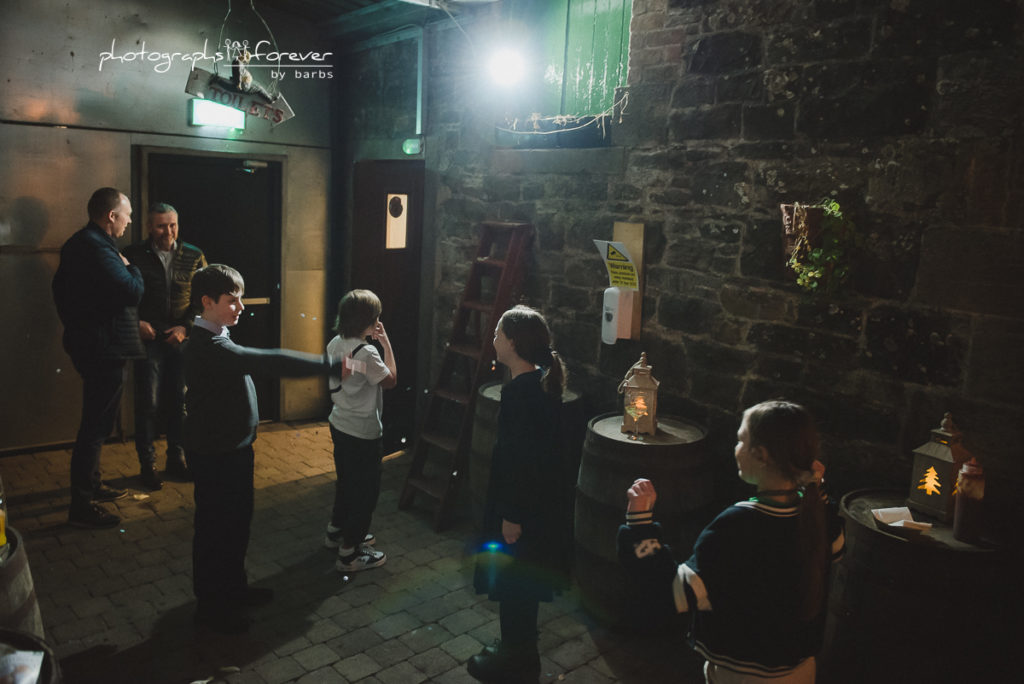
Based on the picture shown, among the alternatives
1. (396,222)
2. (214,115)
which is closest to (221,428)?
(396,222)

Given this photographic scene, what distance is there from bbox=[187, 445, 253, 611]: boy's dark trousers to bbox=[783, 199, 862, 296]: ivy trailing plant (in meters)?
2.99

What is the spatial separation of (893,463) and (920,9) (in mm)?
2168

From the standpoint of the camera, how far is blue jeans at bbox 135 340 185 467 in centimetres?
583

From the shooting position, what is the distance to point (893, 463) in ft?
12.5

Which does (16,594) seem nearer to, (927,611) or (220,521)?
(220,521)

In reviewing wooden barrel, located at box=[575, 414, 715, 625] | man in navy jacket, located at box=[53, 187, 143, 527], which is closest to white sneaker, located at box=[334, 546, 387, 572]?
wooden barrel, located at box=[575, 414, 715, 625]

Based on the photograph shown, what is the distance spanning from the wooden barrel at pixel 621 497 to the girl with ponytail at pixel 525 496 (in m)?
0.46

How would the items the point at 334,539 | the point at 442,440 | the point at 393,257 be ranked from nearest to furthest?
1. the point at 334,539
2. the point at 442,440
3. the point at 393,257

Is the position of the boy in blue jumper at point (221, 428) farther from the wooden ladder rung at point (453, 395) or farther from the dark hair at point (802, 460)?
the dark hair at point (802, 460)

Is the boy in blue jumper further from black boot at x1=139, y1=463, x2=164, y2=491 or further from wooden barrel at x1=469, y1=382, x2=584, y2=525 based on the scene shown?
black boot at x1=139, y1=463, x2=164, y2=491

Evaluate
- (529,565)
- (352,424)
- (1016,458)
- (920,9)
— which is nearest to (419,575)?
(352,424)

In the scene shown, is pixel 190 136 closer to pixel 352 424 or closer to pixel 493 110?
pixel 493 110

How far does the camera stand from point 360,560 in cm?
468

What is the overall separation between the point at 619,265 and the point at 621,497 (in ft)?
5.53
